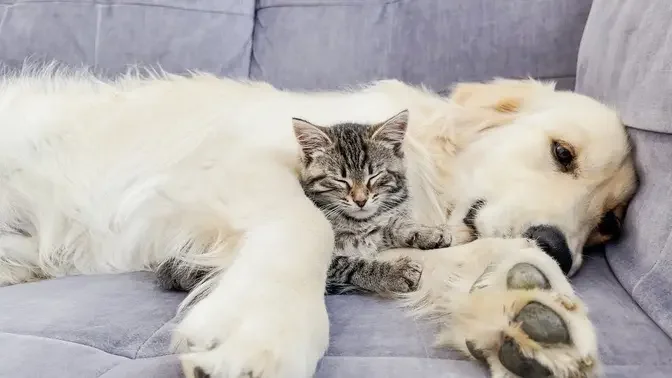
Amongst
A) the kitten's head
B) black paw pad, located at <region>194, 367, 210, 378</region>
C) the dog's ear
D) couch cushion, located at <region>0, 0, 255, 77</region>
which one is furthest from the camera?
couch cushion, located at <region>0, 0, 255, 77</region>

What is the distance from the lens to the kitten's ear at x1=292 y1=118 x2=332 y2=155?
1.36 meters

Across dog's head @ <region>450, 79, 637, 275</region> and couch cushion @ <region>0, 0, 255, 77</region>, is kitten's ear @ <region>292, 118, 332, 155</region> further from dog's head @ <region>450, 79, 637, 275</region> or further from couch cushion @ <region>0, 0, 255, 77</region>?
couch cushion @ <region>0, 0, 255, 77</region>

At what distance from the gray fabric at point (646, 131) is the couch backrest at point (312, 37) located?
610 mm

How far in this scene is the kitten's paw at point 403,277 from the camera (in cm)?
117

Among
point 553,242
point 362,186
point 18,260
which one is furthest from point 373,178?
point 18,260

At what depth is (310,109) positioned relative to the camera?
162cm

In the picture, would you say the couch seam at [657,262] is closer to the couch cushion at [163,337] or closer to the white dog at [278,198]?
the couch cushion at [163,337]

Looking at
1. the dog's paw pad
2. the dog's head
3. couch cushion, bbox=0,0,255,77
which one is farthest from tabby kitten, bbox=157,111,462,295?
couch cushion, bbox=0,0,255,77

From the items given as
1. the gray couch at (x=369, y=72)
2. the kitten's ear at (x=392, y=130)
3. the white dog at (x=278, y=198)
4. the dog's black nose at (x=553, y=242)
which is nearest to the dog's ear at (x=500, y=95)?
the white dog at (x=278, y=198)

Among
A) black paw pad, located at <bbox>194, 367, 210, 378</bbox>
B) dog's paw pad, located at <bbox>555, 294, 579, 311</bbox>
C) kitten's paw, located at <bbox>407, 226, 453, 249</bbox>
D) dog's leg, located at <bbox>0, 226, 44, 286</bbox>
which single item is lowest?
dog's leg, located at <bbox>0, 226, 44, 286</bbox>

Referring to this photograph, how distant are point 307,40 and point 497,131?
3.10 ft

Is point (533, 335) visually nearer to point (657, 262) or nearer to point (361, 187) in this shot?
point (657, 262)

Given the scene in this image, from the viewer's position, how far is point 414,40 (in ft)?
7.25

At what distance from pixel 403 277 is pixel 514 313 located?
321 millimetres
